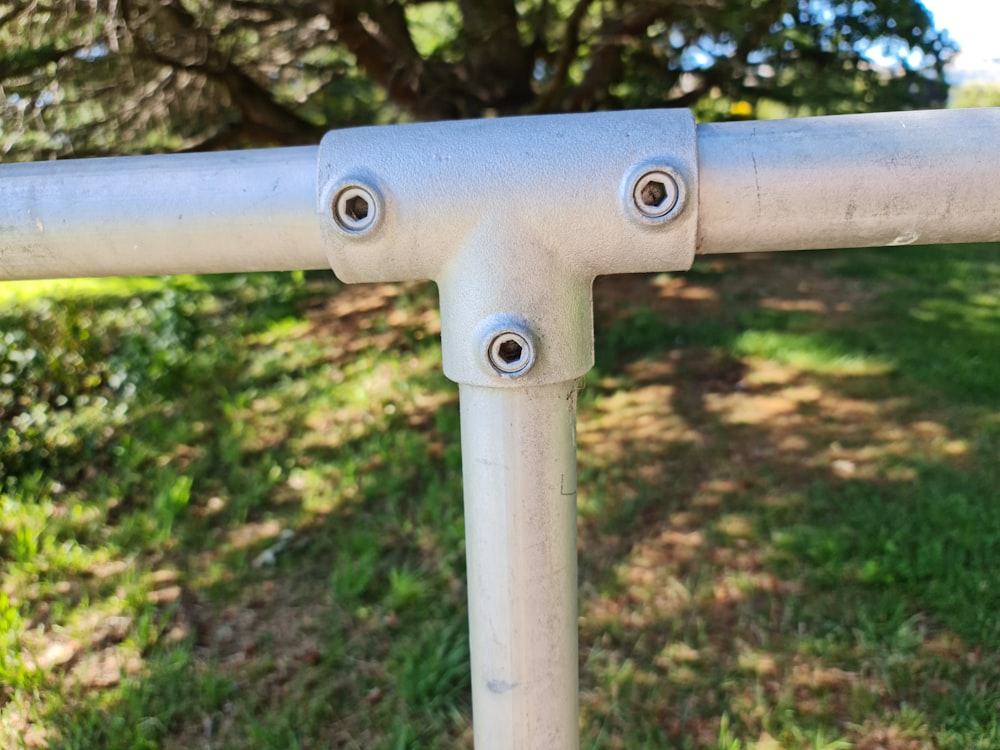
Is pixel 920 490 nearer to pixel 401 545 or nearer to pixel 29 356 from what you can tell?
pixel 401 545

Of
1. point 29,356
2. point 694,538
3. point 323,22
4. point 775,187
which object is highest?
point 323,22

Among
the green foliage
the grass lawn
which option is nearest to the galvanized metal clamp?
the grass lawn

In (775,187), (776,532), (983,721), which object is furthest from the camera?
(776,532)

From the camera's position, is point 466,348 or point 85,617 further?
point 85,617

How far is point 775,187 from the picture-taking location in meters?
0.84

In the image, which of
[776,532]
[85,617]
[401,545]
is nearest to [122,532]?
[85,617]

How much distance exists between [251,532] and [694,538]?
157 centimetres

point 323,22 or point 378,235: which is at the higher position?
point 323,22

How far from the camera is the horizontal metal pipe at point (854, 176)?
2.75 ft

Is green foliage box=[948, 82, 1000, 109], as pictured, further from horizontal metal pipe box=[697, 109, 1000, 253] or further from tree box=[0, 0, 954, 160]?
horizontal metal pipe box=[697, 109, 1000, 253]

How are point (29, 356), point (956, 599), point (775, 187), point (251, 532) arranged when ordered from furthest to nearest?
point (29, 356) → point (251, 532) → point (956, 599) → point (775, 187)

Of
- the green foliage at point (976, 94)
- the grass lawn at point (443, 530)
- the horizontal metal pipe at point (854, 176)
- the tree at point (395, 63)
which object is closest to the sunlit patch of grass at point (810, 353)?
the grass lawn at point (443, 530)

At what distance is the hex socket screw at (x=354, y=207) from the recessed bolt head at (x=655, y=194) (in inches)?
10.7

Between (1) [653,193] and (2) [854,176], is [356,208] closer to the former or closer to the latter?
(1) [653,193]
